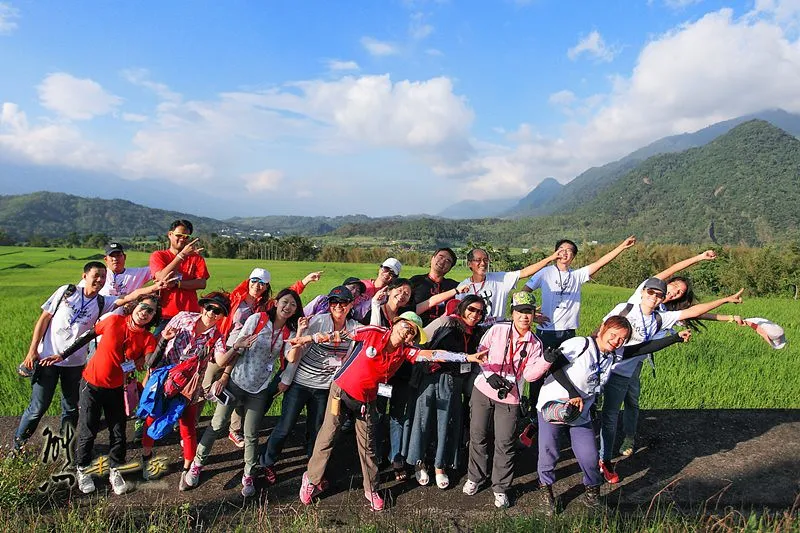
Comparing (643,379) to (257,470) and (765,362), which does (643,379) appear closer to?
(765,362)

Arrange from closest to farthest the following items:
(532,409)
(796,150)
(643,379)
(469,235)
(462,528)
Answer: (462,528) → (532,409) → (643,379) → (796,150) → (469,235)

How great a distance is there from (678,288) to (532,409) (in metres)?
2.05

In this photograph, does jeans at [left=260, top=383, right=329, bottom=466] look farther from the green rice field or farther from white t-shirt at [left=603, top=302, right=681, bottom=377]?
white t-shirt at [left=603, top=302, right=681, bottom=377]

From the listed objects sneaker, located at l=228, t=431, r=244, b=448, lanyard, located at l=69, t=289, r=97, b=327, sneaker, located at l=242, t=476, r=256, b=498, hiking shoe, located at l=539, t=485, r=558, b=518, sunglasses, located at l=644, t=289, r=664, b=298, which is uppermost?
sunglasses, located at l=644, t=289, r=664, b=298

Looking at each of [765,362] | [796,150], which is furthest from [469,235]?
[765,362]

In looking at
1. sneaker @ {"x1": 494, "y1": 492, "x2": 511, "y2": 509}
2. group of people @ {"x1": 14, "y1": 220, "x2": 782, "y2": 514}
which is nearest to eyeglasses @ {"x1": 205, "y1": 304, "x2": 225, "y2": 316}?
group of people @ {"x1": 14, "y1": 220, "x2": 782, "y2": 514}

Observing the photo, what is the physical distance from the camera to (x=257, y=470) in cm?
407

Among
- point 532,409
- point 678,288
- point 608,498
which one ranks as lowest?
point 608,498

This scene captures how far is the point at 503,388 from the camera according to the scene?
3785mm

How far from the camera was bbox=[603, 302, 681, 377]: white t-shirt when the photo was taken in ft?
13.9

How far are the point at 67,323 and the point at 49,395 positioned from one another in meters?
0.76

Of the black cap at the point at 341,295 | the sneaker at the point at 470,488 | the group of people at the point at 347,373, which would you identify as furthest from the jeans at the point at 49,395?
the sneaker at the point at 470,488

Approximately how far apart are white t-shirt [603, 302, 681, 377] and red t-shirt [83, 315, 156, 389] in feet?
14.2

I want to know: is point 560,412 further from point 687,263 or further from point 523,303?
point 687,263
